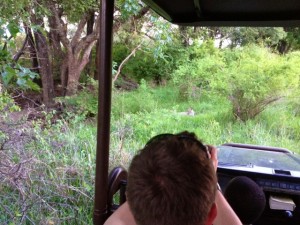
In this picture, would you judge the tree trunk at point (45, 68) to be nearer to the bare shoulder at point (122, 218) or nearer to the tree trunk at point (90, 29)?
the tree trunk at point (90, 29)

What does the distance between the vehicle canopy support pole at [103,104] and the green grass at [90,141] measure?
0.61 meters

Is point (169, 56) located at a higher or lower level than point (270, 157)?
higher

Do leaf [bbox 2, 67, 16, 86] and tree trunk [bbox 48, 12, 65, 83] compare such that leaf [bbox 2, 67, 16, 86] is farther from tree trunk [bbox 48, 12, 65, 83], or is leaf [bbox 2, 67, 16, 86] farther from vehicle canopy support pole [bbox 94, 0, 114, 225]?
tree trunk [bbox 48, 12, 65, 83]

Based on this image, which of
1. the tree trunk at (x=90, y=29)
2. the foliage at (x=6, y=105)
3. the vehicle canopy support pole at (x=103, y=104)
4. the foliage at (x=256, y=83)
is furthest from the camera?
the tree trunk at (x=90, y=29)

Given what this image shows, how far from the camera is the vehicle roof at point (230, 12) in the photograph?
1.46 meters

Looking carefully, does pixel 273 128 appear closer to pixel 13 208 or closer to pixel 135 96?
pixel 135 96

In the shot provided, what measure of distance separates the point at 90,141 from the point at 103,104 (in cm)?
→ 195

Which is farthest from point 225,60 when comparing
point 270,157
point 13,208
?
point 13,208

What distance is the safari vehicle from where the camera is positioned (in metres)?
1.28

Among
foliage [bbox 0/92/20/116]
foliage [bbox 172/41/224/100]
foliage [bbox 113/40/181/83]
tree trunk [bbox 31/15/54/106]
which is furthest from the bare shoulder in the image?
foliage [bbox 113/40/181/83]

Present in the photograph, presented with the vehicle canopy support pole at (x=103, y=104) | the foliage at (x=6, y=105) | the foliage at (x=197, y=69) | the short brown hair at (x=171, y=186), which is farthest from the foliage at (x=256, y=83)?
the short brown hair at (x=171, y=186)

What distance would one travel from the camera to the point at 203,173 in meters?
0.60

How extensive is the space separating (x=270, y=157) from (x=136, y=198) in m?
1.42

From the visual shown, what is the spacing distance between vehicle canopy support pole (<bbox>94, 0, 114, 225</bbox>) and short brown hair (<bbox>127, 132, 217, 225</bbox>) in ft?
2.27
